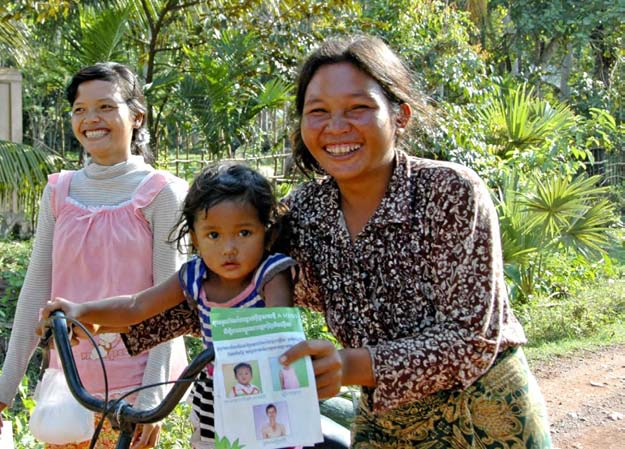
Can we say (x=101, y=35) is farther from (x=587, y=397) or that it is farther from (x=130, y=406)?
(x=130, y=406)

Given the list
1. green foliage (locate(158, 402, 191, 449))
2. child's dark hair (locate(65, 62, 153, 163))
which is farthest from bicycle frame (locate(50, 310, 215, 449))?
green foliage (locate(158, 402, 191, 449))

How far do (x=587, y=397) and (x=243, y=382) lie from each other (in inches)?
189

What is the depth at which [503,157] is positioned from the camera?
873 cm

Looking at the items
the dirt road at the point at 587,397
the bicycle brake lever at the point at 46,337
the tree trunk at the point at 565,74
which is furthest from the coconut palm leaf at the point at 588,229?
the tree trunk at the point at 565,74

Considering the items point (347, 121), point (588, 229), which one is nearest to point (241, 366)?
point (347, 121)

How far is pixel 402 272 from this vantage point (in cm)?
188

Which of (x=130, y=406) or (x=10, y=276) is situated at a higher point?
(x=10, y=276)

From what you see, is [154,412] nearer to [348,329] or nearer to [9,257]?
[348,329]

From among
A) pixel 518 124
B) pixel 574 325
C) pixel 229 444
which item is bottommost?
pixel 574 325

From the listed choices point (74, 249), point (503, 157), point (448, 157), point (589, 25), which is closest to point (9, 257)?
point (448, 157)

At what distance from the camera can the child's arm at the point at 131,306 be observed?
2062 millimetres

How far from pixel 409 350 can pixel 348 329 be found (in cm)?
25

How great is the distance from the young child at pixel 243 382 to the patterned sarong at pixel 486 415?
51 centimetres

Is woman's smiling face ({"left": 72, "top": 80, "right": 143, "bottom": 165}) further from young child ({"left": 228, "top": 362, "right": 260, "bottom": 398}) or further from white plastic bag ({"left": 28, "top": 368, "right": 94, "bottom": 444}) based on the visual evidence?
young child ({"left": 228, "top": 362, "right": 260, "bottom": 398})
